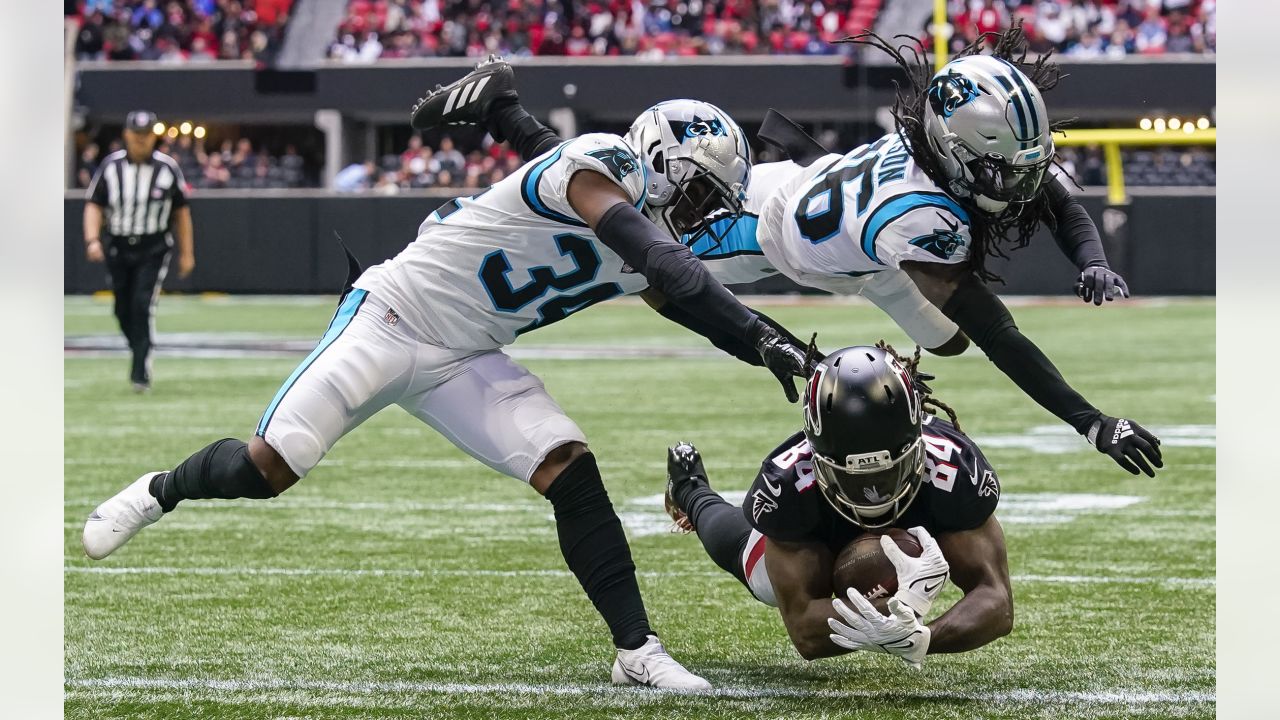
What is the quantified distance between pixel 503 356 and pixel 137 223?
646cm

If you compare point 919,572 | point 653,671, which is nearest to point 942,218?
point 919,572

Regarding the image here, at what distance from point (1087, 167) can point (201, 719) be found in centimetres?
1957

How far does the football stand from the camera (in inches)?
122

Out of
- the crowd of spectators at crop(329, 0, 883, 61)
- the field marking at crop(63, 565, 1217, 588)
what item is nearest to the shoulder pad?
the field marking at crop(63, 565, 1217, 588)

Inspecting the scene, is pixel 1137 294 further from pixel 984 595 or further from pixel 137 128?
pixel 984 595

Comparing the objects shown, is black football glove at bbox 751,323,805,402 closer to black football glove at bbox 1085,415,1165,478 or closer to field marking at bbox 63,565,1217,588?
black football glove at bbox 1085,415,1165,478

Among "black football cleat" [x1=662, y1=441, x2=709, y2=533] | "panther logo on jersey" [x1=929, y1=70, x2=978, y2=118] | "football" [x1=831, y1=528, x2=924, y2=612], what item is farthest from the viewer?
"black football cleat" [x1=662, y1=441, x2=709, y2=533]

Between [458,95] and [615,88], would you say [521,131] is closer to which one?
[458,95]

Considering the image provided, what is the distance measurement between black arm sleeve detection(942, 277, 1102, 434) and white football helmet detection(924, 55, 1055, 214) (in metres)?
0.24

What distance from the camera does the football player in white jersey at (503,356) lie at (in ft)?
11.5

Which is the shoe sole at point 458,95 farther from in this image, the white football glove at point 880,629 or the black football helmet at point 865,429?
the white football glove at point 880,629

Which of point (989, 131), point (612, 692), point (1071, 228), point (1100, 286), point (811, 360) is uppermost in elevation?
point (989, 131)

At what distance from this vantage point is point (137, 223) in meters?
9.57

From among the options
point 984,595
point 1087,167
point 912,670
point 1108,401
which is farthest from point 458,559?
point 1087,167
